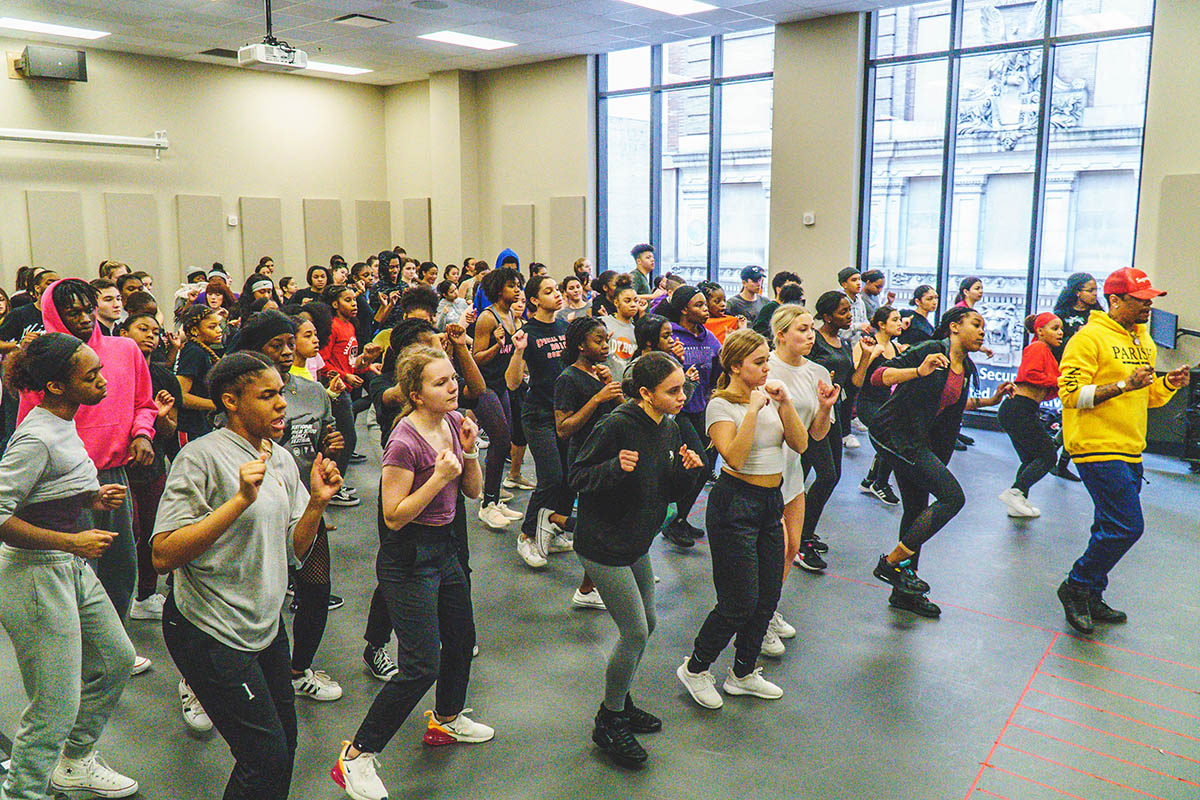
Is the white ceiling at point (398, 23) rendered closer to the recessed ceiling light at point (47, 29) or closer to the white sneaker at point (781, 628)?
the recessed ceiling light at point (47, 29)

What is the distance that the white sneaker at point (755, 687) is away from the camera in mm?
3820

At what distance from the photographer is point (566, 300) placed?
23.7 ft

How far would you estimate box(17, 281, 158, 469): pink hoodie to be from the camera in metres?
3.59

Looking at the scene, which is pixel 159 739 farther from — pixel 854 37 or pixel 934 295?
pixel 854 37

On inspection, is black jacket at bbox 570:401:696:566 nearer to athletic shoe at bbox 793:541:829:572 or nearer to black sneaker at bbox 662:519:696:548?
athletic shoe at bbox 793:541:829:572

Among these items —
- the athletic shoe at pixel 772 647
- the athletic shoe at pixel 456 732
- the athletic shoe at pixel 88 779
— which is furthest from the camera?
the athletic shoe at pixel 772 647

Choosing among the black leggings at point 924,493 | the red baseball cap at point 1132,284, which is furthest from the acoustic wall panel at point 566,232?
the red baseball cap at point 1132,284

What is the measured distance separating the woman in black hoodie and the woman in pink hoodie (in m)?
1.81

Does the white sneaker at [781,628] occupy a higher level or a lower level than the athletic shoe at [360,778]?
lower

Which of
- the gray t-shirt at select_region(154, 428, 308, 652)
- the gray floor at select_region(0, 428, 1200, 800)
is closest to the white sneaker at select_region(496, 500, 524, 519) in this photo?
the gray floor at select_region(0, 428, 1200, 800)

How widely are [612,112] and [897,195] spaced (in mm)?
4422

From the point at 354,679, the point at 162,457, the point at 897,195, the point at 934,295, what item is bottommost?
the point at 354,679

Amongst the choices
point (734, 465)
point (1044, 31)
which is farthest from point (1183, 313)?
point (734, 465)

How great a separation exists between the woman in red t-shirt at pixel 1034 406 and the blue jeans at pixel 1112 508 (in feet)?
6.39
